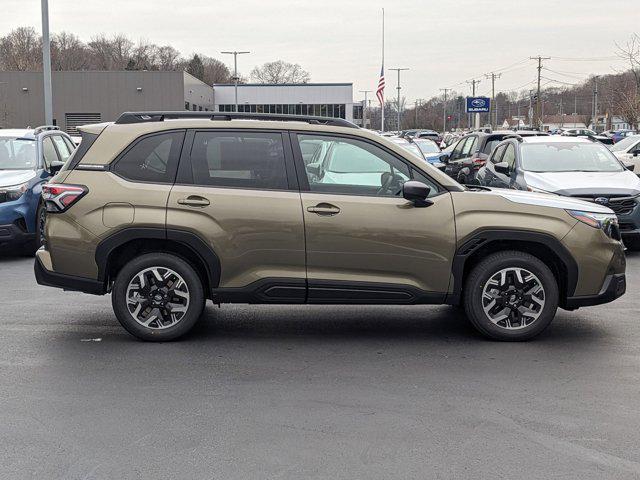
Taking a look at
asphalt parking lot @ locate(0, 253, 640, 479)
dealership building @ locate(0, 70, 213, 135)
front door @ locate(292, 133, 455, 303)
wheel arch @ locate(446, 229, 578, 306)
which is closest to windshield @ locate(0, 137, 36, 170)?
asphalt parking lot @ locate(0, 253, 640, 479)

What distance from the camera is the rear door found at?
618 cm

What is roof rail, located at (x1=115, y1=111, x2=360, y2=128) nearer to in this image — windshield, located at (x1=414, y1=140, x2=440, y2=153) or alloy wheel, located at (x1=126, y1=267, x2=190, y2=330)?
alloy wheel, located at (x1=126, y1=267, x2=190, y2=330)

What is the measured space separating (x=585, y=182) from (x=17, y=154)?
28.2 ft

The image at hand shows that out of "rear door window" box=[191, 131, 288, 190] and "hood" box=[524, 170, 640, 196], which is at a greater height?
"rear door window" box=[191, 131, 288, 190]

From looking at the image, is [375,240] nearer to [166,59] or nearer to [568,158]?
[568,158]

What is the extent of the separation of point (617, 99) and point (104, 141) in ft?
149

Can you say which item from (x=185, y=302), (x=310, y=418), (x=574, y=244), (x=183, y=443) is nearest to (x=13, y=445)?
(x=183, y=443)

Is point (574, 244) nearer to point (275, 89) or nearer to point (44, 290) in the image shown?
point (44, 290)

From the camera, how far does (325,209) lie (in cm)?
619

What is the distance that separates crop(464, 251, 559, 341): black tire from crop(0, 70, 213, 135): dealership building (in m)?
61.6

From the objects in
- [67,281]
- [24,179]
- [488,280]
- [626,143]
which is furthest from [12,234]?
[626,143]

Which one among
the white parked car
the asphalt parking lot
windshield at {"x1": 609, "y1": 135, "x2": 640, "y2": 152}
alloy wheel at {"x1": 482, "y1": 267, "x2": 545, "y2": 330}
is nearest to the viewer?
the asphalt parking lot

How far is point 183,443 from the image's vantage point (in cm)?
428

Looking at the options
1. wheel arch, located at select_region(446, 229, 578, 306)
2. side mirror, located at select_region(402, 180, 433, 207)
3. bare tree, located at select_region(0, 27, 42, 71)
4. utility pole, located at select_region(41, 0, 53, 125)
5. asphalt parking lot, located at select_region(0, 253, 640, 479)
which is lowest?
asphalt parking lot, located at select_region(0, 253, 640, 479)
